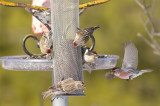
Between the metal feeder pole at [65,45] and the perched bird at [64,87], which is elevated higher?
A: the metal feeder pole at [65,45]

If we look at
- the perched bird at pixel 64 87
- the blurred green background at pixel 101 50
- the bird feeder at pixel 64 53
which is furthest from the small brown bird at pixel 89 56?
the blurred green background at pixel 101 50

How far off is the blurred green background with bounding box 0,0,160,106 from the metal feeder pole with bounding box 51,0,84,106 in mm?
4455

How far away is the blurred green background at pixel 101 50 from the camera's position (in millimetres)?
9281

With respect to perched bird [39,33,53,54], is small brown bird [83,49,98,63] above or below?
below

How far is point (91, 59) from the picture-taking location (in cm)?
452

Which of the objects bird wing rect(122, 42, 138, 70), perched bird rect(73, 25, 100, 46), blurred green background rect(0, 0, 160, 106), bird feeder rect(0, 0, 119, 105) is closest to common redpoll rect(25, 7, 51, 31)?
bird feeder rect(0, 0, 119, 105)

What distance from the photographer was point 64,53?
4.68 metres

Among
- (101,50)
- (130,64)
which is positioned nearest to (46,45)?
(130,64)

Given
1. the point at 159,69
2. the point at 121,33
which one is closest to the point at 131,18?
the point at 121,33

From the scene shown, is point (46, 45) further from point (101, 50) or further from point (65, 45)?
point (101, 50)

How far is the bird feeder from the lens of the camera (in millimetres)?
4645

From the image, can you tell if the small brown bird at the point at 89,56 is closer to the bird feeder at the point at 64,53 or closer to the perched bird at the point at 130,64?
the bird feeder at the point at 64,53

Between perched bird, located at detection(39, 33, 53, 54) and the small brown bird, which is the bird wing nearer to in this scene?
the small brown bird

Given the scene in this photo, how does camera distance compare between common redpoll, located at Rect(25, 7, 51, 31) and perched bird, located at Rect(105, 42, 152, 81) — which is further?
perched bird, located at Rect(105, 42, 152, 81)
